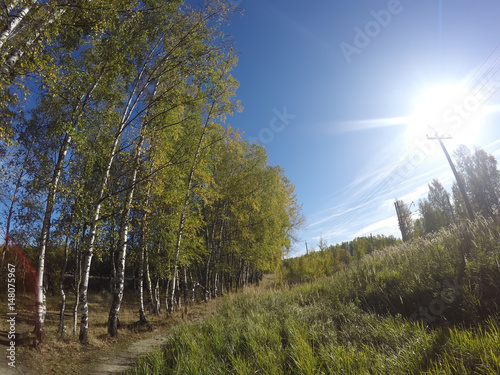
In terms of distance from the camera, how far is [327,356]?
316cm

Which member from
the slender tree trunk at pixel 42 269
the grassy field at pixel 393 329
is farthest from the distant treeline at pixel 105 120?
the grassy field at pixel 393 329

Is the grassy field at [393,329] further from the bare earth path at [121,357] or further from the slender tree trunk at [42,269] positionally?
the slender tree trunk at [42,269]

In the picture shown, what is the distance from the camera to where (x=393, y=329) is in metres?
3.63

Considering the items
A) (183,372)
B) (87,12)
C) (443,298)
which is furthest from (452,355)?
(87,12)

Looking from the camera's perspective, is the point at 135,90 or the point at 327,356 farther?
the point at 135,90

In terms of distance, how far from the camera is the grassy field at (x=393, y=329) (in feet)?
8.73

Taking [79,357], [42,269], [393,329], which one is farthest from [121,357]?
[393,329]

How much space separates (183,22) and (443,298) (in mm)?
10598

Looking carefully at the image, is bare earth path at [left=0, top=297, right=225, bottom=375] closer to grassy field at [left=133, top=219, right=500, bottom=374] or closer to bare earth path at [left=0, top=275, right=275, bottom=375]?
bare earth path at [left=0, top=275, right=275, bottom=375]

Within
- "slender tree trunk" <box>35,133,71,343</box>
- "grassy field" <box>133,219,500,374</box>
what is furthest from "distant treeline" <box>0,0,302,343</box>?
"grassy field" <box>133,219,500,374</box>

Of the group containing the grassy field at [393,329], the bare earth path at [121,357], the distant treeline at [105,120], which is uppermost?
the distant treeline at [105,120]

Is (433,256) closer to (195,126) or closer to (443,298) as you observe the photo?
(443,298)

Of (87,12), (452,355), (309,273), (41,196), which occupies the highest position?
(87,12)

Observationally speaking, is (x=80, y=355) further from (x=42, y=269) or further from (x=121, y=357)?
(x=42, y=269)
